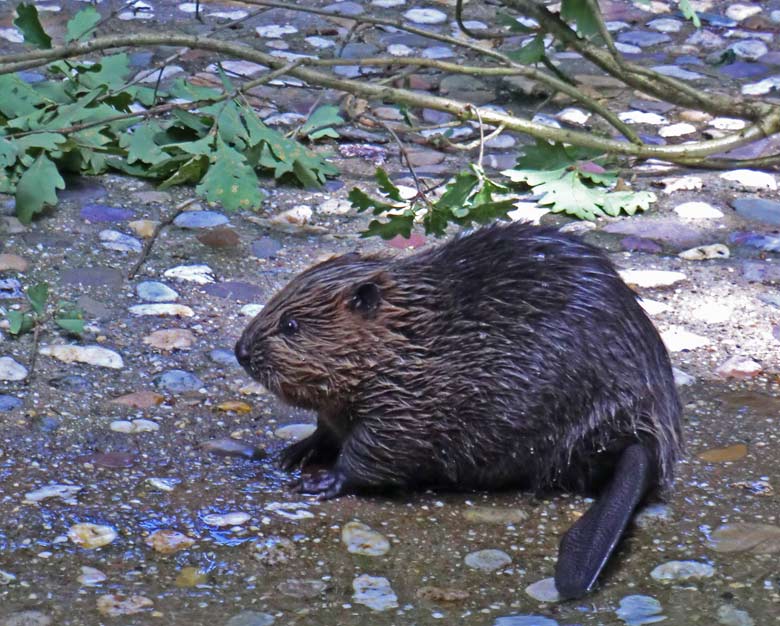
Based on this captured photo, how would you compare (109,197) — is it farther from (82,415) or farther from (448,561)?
(448,561)

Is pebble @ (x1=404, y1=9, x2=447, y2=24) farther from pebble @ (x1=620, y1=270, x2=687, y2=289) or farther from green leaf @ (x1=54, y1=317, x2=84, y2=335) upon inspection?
green leaf @ (x1=54, y1=317, x2=84, y2=335)

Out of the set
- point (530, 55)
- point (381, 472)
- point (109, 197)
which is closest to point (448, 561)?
point (381, 472)

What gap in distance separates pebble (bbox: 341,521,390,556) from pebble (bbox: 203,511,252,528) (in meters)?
0.27

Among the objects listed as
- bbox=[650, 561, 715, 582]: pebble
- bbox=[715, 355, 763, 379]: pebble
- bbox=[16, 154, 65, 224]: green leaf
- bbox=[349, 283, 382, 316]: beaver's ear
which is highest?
A: bbox=[349, 283, 382, 316]: beaver's ear

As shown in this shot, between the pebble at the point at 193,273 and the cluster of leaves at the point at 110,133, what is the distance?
15.0 inches

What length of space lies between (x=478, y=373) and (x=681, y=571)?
78 cm

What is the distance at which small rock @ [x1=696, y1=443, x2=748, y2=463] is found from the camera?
396 centimetres

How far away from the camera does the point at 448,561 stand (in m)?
3.39

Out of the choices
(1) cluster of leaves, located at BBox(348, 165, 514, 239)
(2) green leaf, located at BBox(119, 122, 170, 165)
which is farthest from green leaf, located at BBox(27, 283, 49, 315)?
(2) green leaf, located at BBox(119, 122, 170, 165)

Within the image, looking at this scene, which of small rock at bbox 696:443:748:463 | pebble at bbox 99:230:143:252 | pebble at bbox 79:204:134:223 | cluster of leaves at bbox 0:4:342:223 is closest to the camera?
small rock at bbox 696:443:748:463

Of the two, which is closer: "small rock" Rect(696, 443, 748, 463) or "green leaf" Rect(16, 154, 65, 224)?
"small rock" Rect(696, 443, 748, 463)

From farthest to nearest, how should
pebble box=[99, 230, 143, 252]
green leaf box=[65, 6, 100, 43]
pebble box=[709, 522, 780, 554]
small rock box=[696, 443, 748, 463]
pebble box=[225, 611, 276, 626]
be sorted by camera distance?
green leaf box=[65, 6, 100, 43] → pebble box=[99, 230, 143, 252] → small rock box=[696, 443, 748, 463] → pebble box=[709, 522, 780, 554] → pebble box=[225, 611, 276, 626]

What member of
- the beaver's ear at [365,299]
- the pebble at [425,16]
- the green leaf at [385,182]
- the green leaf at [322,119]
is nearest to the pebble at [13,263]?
the green leaf at [385,182]

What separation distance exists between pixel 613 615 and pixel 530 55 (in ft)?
8.91
